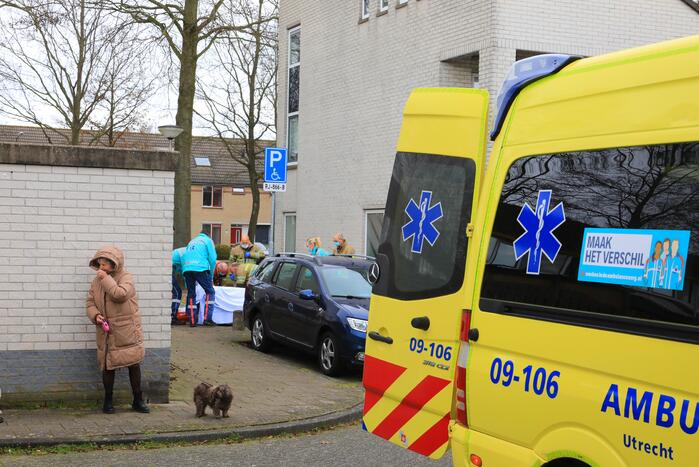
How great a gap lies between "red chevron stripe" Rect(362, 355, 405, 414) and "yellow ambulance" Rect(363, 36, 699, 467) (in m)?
0.02

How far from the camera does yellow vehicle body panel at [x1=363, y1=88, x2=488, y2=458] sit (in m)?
4.97

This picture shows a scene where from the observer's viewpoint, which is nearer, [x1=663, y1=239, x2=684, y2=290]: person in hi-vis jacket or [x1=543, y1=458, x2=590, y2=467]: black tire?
[x1=663, y1=239, x2=684, y2=290]: person in hi-vis jacket

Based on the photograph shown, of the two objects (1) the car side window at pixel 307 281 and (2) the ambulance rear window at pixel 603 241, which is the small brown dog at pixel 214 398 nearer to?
(1) the car side window at pixel 307 281

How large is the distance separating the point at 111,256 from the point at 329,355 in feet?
13.9

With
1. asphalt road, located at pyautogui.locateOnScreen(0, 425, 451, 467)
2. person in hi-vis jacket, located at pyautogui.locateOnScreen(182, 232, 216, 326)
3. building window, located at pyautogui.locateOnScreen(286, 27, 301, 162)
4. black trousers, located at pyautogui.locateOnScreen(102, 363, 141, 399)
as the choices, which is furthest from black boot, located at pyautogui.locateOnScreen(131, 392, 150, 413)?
building window, located at pyautogui.locateOnScreen(286, 27, 301, 162)

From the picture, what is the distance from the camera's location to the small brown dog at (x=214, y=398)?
8.79 meters

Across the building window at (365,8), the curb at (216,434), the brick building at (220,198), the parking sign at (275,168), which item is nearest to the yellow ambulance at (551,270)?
the curb at (216,434)

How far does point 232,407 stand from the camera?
377 inches

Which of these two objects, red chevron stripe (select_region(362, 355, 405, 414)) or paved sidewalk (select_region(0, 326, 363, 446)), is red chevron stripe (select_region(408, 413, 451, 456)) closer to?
red chevron stripe (select_region(362, 355, 405, 414))

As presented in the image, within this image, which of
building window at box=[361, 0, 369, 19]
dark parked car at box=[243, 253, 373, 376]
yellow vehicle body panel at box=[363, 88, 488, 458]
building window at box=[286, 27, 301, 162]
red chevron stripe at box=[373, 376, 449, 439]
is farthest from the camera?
building window at box=[286, 27, 301, 162]

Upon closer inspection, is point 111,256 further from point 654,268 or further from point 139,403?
point 654,268

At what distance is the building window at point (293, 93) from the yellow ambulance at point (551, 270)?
18.7 m

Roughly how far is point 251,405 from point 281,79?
1625 centimetres

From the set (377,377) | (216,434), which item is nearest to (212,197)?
(216,434)
